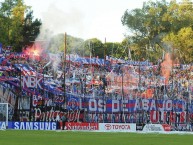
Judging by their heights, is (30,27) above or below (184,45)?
above

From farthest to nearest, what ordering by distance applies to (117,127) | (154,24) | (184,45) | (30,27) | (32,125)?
(154,24), (30,27), (184,45), (117,127), (32,125)

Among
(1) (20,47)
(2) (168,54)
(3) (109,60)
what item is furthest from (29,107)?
(2) (168,54)

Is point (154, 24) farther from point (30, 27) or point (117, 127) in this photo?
point (117, 127)

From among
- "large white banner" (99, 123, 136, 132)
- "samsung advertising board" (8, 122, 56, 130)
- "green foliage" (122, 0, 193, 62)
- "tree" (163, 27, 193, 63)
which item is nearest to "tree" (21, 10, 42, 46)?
"green foliage" (122, 0, 193, 62)

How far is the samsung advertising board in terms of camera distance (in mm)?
48438

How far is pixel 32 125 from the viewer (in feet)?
160

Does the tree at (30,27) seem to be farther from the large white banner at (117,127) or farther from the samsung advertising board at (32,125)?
the large white banner at (117,127)

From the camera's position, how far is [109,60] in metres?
80.9

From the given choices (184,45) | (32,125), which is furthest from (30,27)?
(32,125)

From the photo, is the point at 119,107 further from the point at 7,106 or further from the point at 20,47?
the point at 20,47

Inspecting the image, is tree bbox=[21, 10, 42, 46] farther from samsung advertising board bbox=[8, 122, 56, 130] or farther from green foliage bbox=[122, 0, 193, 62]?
samsung advertising board bbox=[8, 122, 56, 130]

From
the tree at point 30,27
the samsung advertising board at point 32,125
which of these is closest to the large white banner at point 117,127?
the samsung advertising board at point 32,125

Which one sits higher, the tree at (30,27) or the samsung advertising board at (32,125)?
the tree at (30,27)

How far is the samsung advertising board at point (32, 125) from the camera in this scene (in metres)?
48.4
